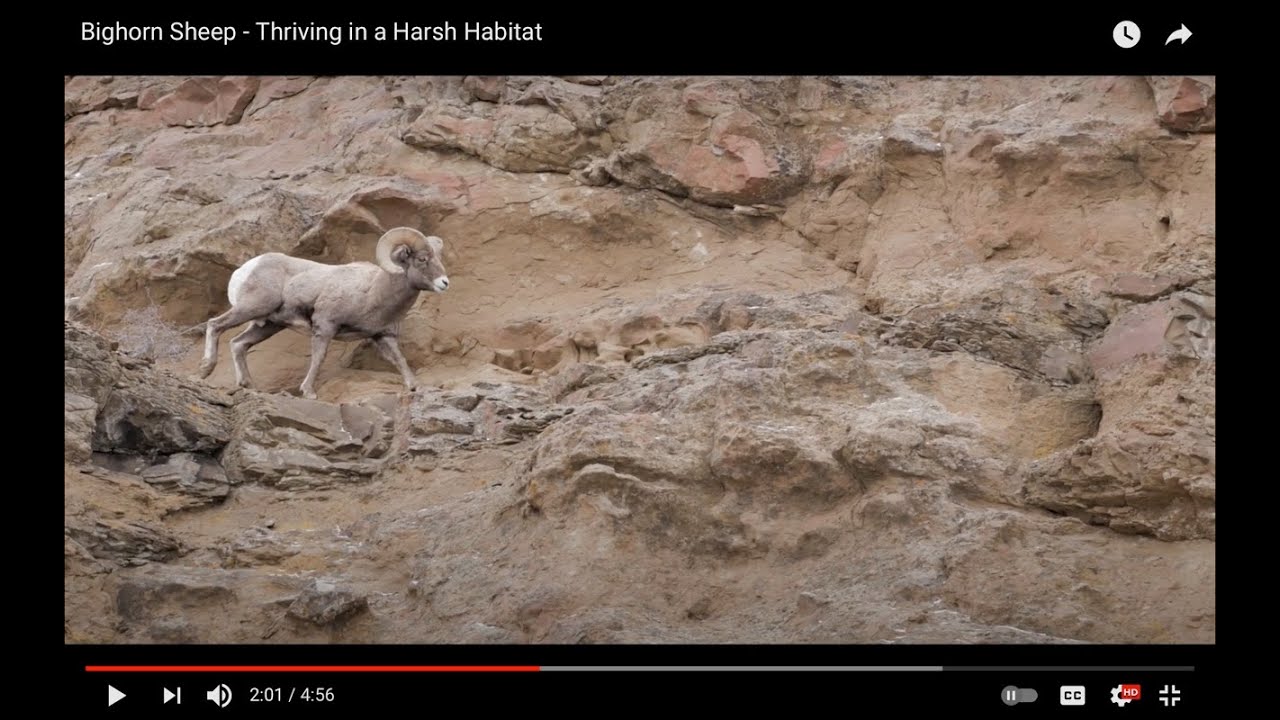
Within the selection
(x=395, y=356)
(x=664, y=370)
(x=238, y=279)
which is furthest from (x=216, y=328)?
(x=664, y=370)

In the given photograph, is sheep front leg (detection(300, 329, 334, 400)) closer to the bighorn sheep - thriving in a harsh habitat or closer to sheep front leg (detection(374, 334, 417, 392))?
the bighorn sheep - thriving in a harsh habitat

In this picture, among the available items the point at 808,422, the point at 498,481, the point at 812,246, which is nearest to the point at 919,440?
the point at 808,422

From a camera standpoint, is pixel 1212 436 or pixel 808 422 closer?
pixel 1212 436

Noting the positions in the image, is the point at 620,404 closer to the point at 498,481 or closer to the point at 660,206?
the point at 498,481

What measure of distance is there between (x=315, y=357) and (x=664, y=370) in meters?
3.32

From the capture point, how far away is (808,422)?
12117mm

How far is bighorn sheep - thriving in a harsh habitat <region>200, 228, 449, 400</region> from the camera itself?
15148 mm

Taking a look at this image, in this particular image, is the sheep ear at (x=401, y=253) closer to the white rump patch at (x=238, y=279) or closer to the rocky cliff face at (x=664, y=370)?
the rocky cliff face at (x=664, y=370)

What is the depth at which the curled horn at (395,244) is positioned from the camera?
15.1 metres

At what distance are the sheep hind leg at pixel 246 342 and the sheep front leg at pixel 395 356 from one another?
0.86 metres

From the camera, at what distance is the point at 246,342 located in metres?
15.3

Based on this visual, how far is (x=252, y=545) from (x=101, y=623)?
4.46ft
